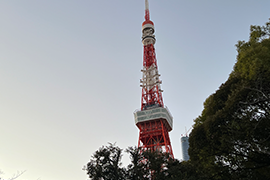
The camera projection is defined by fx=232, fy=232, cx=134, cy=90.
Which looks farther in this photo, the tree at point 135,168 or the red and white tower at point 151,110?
the red and white tower at point 151,110

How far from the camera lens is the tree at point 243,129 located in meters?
10.3

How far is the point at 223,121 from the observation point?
11.8 metres

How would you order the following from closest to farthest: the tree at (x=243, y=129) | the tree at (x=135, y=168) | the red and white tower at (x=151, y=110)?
the tree at (x=243, y=129) < the tree at (x=135, y=168) < the red and white tower at (x=151, y=110)

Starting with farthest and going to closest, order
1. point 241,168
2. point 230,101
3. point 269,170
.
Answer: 1. point 230,101
2. point 241,168
3. point 269,170

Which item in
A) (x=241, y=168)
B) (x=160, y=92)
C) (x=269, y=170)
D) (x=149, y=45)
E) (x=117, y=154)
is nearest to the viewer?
(x=269, y=170)

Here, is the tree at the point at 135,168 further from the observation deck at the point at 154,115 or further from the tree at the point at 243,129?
the observation deck at the point at 154,115

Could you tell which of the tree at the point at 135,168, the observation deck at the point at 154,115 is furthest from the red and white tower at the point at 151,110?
the tree at the point at 135,168

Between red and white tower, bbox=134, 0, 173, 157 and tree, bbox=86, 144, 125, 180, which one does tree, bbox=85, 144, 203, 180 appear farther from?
red and white tower, bbox=134, 0, 173, 157

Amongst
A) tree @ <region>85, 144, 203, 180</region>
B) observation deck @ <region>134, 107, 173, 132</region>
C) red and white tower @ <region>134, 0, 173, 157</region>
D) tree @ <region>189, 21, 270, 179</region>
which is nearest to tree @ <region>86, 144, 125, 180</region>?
tree @ <region>85, 144, 203, 180</region>

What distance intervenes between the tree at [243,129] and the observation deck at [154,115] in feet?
102

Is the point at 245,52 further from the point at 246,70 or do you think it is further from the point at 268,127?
the point at 268,127

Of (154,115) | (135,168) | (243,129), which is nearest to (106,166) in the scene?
(135,168)

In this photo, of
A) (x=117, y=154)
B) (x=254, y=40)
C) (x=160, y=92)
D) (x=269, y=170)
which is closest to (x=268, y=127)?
(x=269, y=170)

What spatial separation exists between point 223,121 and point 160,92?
1512 inches
